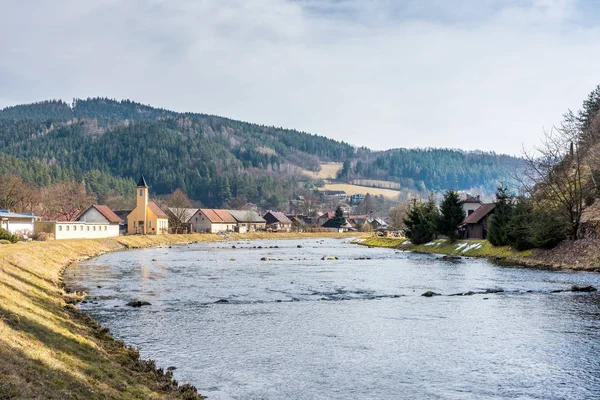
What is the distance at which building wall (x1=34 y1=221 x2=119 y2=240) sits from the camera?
2980 inches

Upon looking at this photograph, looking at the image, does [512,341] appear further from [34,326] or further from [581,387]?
[34,326]

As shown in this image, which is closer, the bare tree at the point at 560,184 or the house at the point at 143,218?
the bare tree at the point at 560,184

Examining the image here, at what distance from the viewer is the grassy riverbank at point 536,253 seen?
157ft

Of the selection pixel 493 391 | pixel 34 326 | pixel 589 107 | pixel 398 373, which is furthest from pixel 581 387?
pixel 589 107

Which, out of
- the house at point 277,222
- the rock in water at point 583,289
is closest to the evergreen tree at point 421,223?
the rock in water at point 583,289

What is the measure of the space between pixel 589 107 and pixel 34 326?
95.9m

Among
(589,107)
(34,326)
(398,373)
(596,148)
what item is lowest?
(398,373)

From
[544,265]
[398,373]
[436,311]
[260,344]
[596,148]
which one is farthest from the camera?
[596,148]

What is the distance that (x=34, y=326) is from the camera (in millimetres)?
17188

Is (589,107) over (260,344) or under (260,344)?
over

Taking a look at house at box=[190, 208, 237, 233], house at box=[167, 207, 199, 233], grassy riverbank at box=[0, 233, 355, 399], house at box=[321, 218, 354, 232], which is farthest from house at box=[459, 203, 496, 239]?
house at box=[321, 218, 354, 232]

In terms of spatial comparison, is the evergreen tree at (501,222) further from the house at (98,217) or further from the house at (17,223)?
the house at (98,217)

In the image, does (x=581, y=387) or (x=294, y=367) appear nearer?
(x=581, y=387)

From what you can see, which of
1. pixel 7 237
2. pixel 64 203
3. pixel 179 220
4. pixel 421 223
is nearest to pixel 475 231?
pixel 421 223
